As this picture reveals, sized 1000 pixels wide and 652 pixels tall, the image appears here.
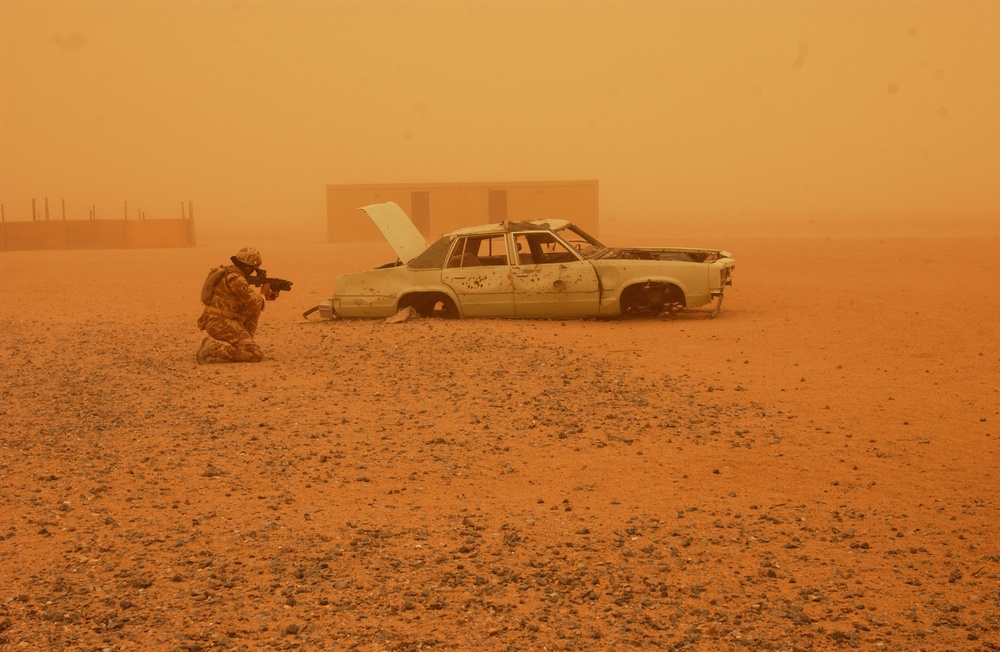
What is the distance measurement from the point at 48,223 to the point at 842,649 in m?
36.6

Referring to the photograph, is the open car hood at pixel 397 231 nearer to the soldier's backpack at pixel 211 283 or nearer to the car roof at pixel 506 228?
the car roof at pixel 506 228

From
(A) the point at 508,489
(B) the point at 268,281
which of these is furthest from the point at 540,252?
(A) the point at 508,489

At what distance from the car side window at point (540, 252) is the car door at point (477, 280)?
21 cm

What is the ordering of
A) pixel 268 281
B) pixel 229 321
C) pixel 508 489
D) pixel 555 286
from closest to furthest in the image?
1. pixel 508 489
2. pixel 229 321
3. pixel 268 281
4. pixel 555 286

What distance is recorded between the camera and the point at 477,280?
1412 centimetres

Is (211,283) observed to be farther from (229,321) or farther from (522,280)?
(522,280)

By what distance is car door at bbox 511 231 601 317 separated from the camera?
13883 mm

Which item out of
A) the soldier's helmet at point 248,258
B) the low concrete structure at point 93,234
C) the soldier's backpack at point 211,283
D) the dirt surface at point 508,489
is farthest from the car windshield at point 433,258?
the low concrete structure at point 93,234

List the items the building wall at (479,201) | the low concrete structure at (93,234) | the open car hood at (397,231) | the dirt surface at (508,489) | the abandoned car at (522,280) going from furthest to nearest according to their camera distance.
→ the low concrete structure at (93,234) → the building wall at (479,201) → the open car hood at (397,231) → the abandoned car at (522,280) → the dirt surface at (508,489)

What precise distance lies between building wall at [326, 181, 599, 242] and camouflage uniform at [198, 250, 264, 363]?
24116 millimetres

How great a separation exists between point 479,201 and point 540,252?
898 inches

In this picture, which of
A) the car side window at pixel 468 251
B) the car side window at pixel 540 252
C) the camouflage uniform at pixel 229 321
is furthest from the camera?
the car side window at pixel 468 251

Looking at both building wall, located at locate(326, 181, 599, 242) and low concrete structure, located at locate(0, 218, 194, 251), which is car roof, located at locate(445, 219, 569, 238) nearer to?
building wall, located at locate(326, 181, 599, 242)

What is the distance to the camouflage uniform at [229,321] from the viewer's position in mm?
11453
